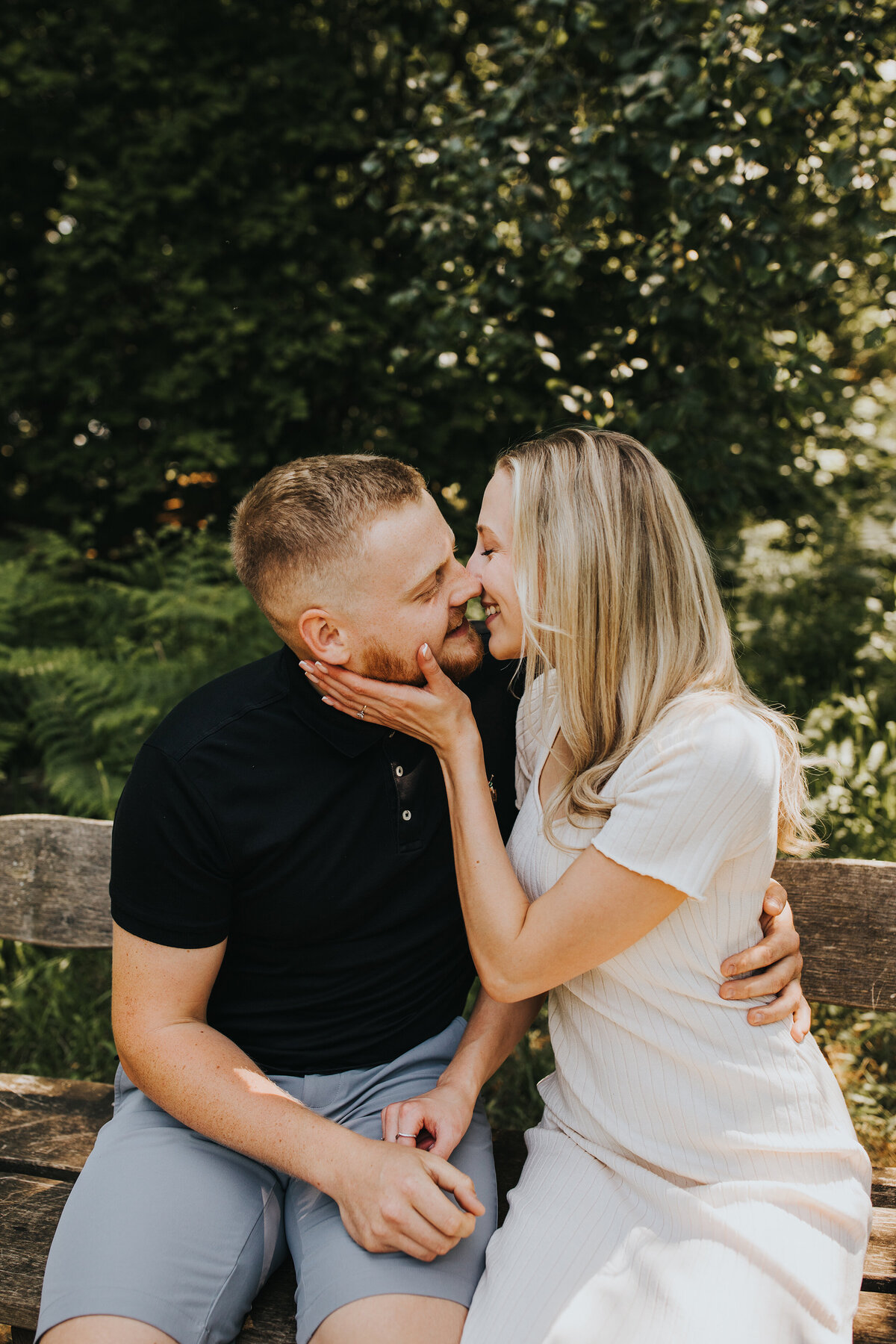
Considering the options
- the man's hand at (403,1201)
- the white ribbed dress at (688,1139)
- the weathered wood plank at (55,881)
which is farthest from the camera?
the weathered wood plank at (55,881)

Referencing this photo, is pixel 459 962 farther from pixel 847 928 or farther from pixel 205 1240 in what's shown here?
pixel 847 928

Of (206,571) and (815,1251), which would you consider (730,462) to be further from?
(815,1251)

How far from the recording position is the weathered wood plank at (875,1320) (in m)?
1.79

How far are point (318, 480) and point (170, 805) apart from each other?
76 centimetres

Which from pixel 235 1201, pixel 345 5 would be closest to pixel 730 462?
pixel 235 1201

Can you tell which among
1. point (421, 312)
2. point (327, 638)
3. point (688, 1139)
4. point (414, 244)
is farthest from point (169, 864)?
point (414, 244)

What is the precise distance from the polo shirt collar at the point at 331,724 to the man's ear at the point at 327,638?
0.29 ft

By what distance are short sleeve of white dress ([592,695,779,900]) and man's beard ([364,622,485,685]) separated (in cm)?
57

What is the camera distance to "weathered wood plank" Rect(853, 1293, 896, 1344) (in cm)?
179

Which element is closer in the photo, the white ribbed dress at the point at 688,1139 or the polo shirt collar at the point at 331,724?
the white ribbed dress at the point at 688,1139

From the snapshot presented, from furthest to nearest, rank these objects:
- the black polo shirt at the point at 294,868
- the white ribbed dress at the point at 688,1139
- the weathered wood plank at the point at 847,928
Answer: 1. the weathered wood plank at the point at 847,928
2. the black polo shirt at the point at 294,868
3. the white ribbed dress at the point at 688,1139

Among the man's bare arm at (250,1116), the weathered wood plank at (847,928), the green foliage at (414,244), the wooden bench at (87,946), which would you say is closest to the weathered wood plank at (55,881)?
the wooden bench at (87,946)

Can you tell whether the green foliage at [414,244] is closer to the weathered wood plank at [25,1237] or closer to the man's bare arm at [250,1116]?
the man's bare arm at [250,1116]

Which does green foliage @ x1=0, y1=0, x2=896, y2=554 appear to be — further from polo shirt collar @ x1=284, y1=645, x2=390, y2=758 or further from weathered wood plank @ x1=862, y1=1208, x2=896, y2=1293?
weathered wood plank @ x1=862, y1=1208, x2=896, y2=1293
